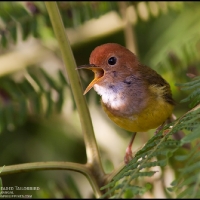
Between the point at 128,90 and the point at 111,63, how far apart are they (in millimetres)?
248

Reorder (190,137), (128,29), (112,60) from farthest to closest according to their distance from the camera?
(128,29)
(112,60)
(190,137)

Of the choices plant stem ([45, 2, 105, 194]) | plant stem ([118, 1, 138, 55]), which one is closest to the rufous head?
plant stem ([118, 1, 138, 55])

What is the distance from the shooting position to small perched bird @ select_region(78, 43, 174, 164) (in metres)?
2.82

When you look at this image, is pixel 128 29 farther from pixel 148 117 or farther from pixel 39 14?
pixel 148 117

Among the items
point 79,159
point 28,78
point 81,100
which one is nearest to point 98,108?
point 79,159

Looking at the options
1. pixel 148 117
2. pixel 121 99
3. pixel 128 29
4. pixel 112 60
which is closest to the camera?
pixel 148 117

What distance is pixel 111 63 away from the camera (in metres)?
3.13

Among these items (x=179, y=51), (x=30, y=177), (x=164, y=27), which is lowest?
(x=30, y=177)

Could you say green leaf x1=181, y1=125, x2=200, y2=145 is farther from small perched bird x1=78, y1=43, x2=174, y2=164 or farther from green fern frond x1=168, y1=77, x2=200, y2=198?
small perched bird x1=78, y1=43, x2=174, y2=164

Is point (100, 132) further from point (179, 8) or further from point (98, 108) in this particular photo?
point (179, 8)

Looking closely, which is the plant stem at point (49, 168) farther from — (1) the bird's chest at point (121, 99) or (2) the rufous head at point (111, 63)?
(2) the rufous head at point (111, 63)

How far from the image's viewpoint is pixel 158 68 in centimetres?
364

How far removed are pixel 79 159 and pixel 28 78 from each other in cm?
120

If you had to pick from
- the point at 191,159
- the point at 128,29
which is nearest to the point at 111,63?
the point at 128,29
